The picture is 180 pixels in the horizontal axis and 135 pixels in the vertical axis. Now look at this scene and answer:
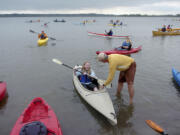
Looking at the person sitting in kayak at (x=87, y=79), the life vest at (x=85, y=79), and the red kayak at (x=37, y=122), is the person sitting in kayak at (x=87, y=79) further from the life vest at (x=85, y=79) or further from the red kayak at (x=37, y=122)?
the red kayak at (x=37, y=122)

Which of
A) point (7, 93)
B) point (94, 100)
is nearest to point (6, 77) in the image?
point (7, 93)

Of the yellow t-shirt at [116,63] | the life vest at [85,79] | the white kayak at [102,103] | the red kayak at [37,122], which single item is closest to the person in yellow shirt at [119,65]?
the yellow t-shirt at [116,63]

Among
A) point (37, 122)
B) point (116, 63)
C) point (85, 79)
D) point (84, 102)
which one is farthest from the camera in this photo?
point (85, 79)

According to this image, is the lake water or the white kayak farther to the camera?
the lake water

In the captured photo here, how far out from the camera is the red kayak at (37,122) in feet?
13.0

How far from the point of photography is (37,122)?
415 cm

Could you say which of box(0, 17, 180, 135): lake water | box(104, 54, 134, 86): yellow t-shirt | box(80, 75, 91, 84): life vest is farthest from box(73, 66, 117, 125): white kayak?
box(104, 54, 134, 86): yellow t-shirt

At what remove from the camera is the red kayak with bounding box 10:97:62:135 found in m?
3.97

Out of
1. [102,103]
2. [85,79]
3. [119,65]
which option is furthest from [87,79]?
[119,65]

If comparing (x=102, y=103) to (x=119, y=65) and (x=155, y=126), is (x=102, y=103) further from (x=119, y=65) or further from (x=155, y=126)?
(x=155, y=126)

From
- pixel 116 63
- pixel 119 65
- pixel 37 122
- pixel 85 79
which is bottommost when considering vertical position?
pixel 37 122

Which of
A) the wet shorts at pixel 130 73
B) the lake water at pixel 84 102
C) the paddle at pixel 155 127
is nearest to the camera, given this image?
the paddle at pixel 155 127

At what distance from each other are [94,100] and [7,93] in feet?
14.8

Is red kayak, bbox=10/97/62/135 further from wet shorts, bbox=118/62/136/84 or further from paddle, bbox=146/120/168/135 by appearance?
paddle, bbox=146/120/168/135
